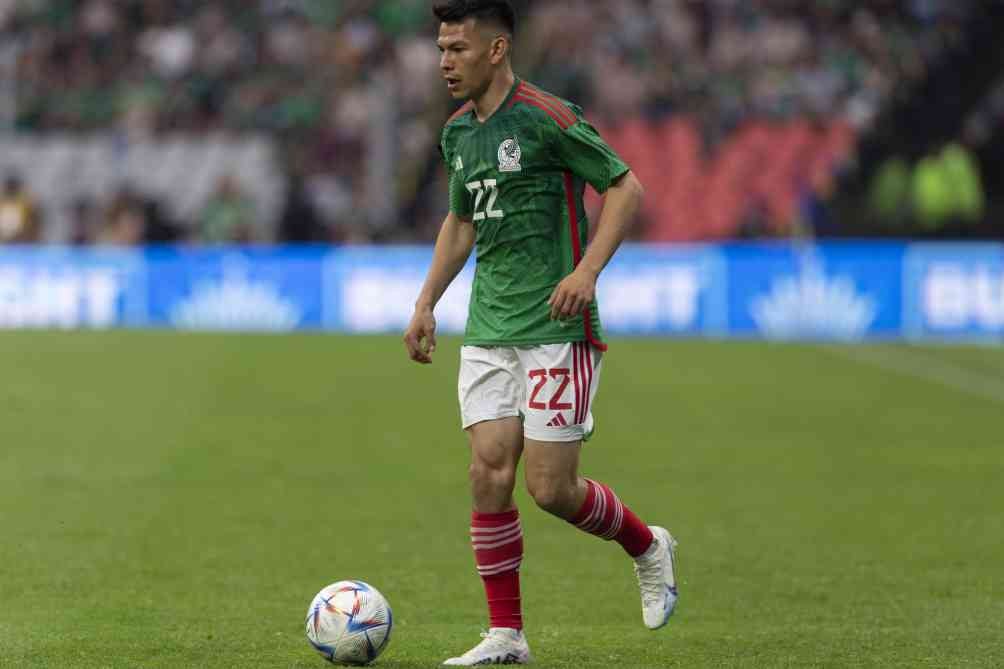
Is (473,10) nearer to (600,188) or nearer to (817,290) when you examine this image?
(600,188)

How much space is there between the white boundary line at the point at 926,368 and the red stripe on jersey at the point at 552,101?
1080cm

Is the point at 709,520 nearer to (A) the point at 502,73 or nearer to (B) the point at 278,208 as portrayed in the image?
(A) the point at 502,73

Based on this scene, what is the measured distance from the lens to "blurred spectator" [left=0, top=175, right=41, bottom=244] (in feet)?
81.6

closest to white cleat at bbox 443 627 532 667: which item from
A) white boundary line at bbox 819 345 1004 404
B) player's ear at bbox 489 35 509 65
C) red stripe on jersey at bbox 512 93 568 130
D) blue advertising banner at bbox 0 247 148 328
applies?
red stripe on jersey at bbox 512 93 568 130

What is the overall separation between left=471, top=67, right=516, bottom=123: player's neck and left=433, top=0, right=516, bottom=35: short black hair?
0.53 feet

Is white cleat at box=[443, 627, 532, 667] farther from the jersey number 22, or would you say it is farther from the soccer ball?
the jersey number 22

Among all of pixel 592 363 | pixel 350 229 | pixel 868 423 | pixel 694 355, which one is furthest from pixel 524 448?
pixel 350 229

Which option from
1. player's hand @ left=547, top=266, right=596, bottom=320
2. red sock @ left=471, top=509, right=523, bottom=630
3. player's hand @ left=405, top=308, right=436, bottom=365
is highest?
player's hand @ left=547, top=266, right=596, bottom=320

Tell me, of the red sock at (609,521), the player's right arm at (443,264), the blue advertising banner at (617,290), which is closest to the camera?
the red sock at (609,521)

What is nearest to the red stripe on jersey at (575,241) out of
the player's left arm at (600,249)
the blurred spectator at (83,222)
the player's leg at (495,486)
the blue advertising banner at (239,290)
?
the player's left arm at (600,249)

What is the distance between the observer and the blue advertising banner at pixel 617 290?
882 inches

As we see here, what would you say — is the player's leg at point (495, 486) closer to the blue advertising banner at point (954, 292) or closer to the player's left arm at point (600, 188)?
the player's left arm at point (600, 188)

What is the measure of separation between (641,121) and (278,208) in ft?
16.7

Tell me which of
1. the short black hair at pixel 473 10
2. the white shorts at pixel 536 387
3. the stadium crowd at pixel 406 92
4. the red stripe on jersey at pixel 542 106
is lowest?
the white shorts at pixel 536 387
